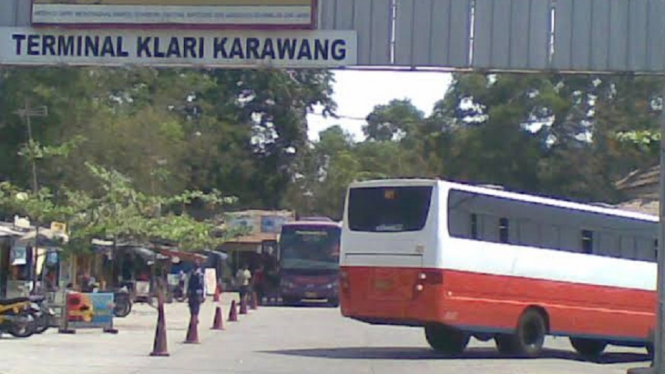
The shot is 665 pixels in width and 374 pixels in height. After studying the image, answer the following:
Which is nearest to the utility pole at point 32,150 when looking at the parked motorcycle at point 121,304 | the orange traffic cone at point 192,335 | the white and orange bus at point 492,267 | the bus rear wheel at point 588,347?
the parked motorcycle at point 121,304

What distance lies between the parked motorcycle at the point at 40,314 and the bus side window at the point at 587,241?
11.7 metres

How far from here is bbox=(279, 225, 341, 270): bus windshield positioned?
56.2 metres

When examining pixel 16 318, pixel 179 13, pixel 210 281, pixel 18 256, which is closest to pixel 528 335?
pixel 16 318

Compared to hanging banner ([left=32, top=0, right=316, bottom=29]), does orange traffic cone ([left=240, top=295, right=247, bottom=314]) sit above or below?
below

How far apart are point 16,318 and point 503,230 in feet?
34.0

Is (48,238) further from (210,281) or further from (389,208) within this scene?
(210,281)

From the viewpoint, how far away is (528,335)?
28.5 metres

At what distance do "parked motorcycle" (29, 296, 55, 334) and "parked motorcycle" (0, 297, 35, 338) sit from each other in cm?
19

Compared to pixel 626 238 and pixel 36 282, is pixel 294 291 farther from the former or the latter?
pixel 626 238

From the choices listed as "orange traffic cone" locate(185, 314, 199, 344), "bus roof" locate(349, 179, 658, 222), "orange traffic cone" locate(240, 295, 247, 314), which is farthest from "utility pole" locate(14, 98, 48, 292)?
"bus roof" locate(349, 179, 658, 222)

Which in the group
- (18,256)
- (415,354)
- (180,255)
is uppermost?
(180,255)

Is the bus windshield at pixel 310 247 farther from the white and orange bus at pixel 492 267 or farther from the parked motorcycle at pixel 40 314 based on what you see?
the white and orange bus at pixel 492 267

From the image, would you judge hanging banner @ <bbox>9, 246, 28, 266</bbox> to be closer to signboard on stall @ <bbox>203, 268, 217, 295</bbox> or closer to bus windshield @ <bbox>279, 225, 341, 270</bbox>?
bus windshield @ <bbox>279, 225, 341, 270</bbox>

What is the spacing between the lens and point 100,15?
688 inches
